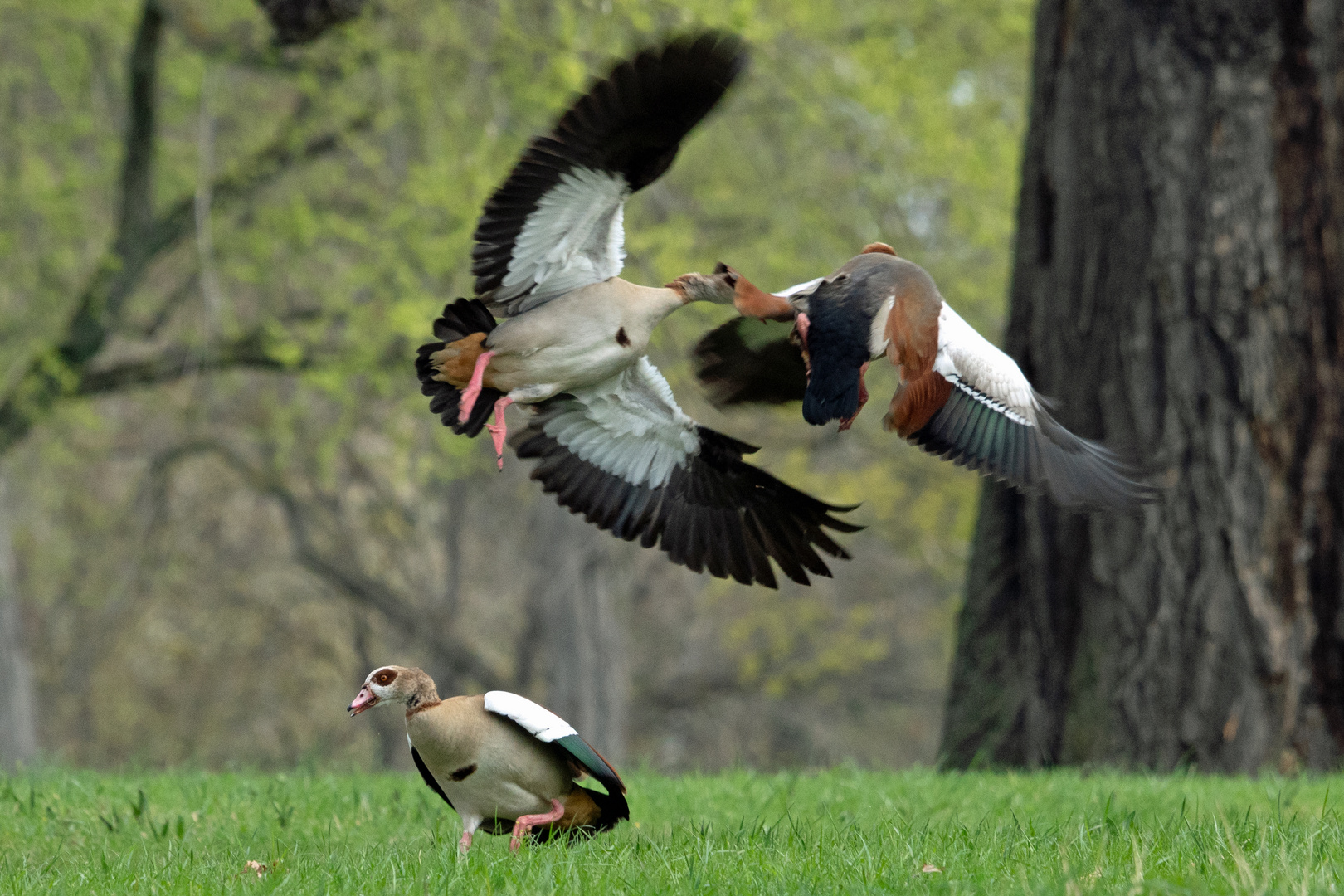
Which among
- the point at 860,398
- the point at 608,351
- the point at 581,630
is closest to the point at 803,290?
the point at 860,398

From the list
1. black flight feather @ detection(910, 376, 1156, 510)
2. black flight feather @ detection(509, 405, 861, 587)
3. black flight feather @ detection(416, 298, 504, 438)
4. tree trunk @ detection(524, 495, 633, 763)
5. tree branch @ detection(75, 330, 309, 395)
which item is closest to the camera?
black flight feather @ detection(910, 376, 1156, 510)

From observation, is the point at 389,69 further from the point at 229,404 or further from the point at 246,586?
the point at 246,586

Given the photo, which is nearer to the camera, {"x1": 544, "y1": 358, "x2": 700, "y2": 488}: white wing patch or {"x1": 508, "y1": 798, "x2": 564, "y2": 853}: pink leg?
{"x1": 508, "y1": 798, "x2": 564, "y2": 853}: pink leg

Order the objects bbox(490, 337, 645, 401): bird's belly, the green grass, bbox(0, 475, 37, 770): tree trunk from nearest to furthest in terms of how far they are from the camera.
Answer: the green grass < bbox(490, 337, 645, 401): bird's belly < bbox(0, 475, 37, 770): tree trunk

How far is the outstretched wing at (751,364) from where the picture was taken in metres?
5.07

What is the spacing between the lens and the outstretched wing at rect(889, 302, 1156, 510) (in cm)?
479

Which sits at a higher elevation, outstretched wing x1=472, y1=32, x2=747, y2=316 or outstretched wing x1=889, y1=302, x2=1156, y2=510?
outstretched wing x1=472, y1=32, x2=747, y2=316

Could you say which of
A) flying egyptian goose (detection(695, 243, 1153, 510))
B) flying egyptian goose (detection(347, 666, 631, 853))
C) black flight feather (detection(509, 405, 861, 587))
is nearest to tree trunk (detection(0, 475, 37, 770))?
black flight feather (detection(509, 405, 861, 587))

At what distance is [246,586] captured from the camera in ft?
70.9

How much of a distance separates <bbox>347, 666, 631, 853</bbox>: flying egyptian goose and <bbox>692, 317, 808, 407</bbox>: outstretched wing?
1.31 meters

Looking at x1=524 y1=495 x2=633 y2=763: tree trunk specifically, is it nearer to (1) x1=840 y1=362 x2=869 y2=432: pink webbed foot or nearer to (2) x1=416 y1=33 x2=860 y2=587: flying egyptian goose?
(2) x1=416 y1=33 x2=860 y2=587: flying egyptian goose

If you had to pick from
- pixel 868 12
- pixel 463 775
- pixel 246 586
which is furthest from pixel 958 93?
pixel 246 586

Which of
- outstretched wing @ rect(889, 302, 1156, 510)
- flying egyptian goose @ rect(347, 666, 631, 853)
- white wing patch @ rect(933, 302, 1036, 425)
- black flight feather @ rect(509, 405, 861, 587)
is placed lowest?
flying egyptian goose @ rect(347, 666, 631, 853)

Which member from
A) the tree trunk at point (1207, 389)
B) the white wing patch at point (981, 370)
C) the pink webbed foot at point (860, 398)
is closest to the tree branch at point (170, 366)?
the tree trunk at point (1207, 389)
